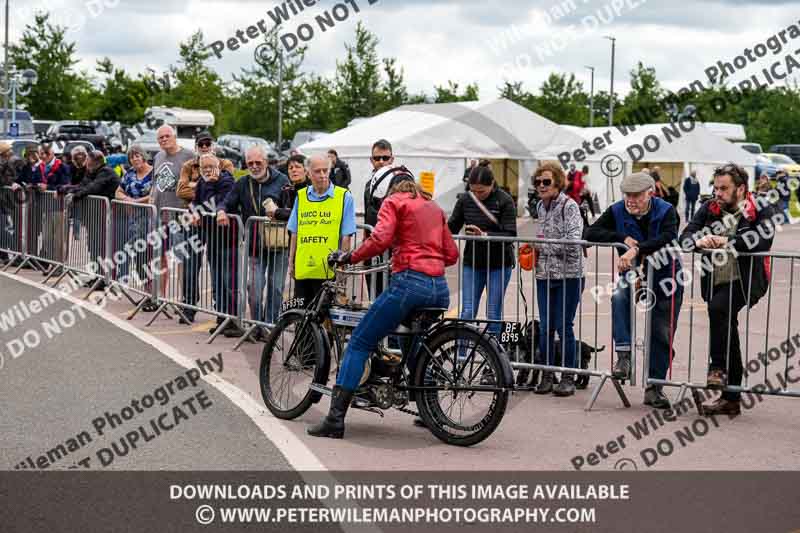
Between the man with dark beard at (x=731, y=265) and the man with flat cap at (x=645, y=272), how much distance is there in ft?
0.75

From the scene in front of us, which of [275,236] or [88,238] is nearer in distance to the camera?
[275,236]

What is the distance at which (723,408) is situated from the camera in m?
8.29

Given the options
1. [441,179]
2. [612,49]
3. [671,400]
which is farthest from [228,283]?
[612,49]

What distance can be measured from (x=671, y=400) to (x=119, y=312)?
6.72m

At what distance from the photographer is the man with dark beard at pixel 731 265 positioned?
8.24 meters

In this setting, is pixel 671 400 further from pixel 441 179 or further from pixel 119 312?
pixel 441 179

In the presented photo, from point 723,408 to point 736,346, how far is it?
1.46 ft

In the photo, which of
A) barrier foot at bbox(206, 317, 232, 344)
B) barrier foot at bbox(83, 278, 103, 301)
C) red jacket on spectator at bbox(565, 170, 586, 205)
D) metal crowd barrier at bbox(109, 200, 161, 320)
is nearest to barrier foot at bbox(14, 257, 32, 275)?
barrier foot at bbox(83, 278, 103, 301)

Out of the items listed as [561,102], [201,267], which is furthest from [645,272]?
[561,102]

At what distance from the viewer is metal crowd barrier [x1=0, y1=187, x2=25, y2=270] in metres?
17.8

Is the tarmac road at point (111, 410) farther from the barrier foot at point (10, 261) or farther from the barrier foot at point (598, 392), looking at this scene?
the barrier foot at point (10, 261)

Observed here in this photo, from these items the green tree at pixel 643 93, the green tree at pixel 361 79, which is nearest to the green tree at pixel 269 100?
the green tree at pixel 361 79

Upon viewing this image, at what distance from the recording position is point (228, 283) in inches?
452

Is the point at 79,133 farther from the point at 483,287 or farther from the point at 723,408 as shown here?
the point at 723,408
